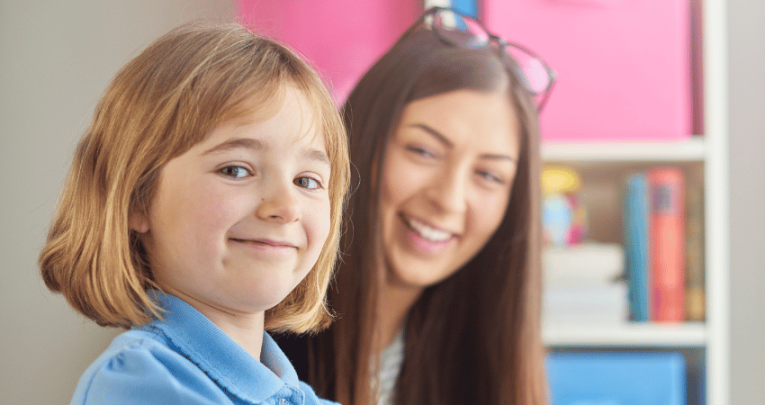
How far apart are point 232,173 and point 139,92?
0.32 ft

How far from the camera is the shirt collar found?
0.45 meters

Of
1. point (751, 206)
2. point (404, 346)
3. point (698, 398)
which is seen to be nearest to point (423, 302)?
point (404, 346)

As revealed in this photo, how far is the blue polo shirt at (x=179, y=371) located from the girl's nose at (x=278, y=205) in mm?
93

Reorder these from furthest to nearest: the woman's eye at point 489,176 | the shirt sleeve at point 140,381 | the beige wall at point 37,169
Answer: the woman's eye at point 489,176 < the beige wall at point 37,169 < the shirt sleeve at point 140,381

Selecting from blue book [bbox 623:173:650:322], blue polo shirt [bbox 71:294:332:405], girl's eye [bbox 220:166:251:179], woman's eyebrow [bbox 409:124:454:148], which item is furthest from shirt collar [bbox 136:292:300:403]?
blue book [bbox 623:173:650:322]

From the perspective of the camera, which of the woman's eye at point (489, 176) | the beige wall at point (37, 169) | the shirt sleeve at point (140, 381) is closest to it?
the shirt sleeve at point (140, 381)

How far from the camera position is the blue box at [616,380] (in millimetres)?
1078

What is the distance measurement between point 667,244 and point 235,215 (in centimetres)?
91

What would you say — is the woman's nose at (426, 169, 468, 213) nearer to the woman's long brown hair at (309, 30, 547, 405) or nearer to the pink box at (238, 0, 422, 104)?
the woman's long brown hair at (309, 30, 547, 405)

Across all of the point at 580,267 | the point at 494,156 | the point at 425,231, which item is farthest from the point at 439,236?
the point at 580,267

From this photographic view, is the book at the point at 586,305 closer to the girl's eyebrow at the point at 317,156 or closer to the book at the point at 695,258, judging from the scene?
the book at the point at 695,258

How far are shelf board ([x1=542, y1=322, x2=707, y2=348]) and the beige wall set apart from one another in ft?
2.48

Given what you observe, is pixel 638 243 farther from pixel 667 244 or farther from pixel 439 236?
pixel 439 236

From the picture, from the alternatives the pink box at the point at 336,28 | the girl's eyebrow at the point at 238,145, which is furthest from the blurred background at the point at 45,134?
the girl's eyebrow at the point at 238,145
